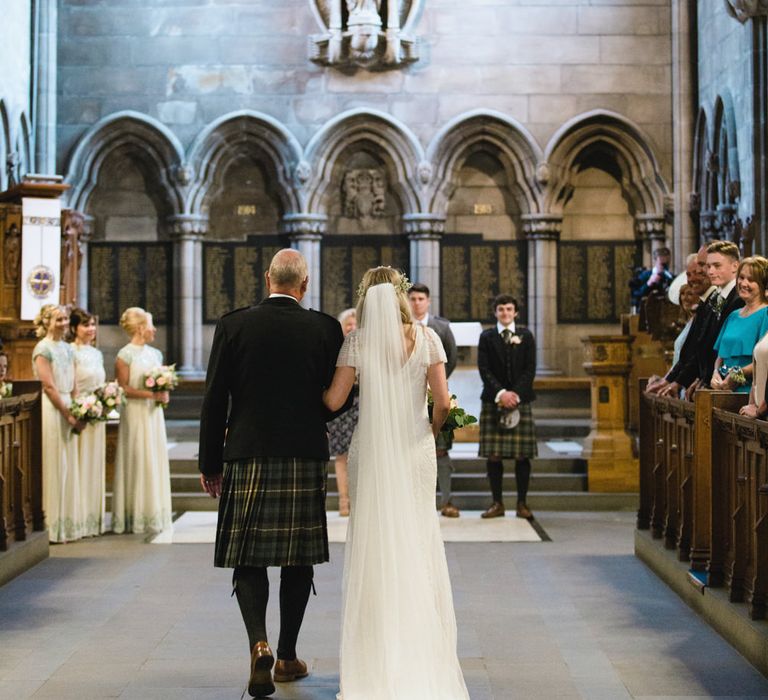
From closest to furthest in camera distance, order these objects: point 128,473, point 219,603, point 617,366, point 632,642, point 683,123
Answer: point 632,642 < point 219,603 < point 128,473 < point 617,366 < point 683,123

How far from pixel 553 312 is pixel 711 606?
916 centimetres

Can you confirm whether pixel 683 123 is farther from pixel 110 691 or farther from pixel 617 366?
Result: pixel 110 691

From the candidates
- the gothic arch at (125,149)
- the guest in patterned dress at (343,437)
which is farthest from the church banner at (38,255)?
the gothic arch at (125,149)

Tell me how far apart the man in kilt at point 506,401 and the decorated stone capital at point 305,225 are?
18.8 ft

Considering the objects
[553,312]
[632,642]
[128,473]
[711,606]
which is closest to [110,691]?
[632,642]

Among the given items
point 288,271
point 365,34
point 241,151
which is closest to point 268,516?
point 288,271

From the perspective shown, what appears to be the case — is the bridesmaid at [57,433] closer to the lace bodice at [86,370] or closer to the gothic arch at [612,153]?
the lace bodice at [86,370]

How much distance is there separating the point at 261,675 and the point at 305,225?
34.5 feet

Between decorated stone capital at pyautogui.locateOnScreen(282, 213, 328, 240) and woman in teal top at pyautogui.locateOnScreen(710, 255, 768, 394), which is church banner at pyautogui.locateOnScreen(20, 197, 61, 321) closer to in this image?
decorated stone capital at pyautogui.locateOnScreen(282, 213, 328, 240)

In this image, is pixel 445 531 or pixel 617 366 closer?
pixel 445 531

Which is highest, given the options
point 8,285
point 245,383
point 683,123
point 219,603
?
point 683,123

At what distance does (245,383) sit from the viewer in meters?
4.46

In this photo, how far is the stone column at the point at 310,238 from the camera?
47.4 feet

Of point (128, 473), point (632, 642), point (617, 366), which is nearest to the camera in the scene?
point (632, 642)
